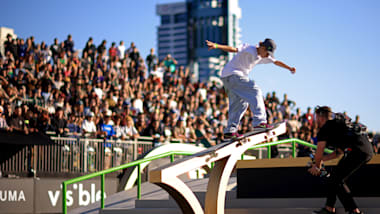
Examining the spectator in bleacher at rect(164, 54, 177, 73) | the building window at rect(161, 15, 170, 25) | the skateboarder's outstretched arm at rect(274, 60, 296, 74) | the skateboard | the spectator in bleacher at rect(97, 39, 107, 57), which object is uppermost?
the building window at rect(161, 15, 170, 25)

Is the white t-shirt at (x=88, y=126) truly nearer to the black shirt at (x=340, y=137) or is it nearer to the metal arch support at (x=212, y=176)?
the metal arch support at (x=212, y=176)

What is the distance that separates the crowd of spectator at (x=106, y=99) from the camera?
16.6 meters

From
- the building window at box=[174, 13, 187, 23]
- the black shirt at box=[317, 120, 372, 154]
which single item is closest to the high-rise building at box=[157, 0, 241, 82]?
the building window at box=[174, 13, 187, 23]

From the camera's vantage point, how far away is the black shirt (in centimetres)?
802

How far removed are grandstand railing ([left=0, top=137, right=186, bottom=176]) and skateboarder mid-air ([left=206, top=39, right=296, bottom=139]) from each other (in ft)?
27.3

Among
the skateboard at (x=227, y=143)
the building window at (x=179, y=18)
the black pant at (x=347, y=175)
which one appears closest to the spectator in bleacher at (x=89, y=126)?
the skateboard at (x=227, y=143)

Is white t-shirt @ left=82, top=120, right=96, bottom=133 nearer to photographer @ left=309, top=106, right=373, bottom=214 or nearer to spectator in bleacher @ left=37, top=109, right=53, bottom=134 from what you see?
spectator in bleacher @ left=37, top=109, right=53, bottom=134

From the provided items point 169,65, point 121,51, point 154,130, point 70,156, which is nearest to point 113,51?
point 121,51

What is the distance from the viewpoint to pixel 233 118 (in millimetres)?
8938

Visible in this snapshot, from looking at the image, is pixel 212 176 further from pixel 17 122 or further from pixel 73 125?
pixel 73 125

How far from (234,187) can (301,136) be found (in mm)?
10178

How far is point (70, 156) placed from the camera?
16359 millimetres

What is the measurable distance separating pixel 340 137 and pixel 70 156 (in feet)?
32.9

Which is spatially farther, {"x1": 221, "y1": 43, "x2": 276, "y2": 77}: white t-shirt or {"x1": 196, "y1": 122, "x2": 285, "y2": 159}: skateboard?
{"x1": 221, "y1": 43, "x2": 276, "y2": 77}: white t-shirt
